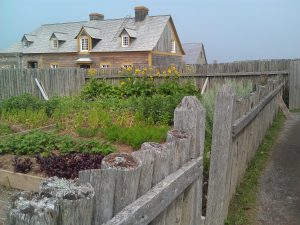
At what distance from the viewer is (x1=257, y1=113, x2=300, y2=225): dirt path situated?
12.2 feet

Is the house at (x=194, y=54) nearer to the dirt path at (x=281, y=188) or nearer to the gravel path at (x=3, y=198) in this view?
the dirt path at (x=281, y=188)

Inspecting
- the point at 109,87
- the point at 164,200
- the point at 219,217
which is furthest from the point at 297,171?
the point at 109,87

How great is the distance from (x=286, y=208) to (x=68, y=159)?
300cm

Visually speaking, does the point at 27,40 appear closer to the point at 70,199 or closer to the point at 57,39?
the point at 57,39

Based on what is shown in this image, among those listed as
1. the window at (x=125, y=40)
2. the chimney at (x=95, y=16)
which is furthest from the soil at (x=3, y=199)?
the chimney at (x=95, y=16)

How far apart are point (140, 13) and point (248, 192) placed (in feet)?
99.1

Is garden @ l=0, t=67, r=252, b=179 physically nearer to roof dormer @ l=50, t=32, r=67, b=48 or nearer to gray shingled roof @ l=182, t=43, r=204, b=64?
roof dormer @ l=50, t=32, r=67, b=48

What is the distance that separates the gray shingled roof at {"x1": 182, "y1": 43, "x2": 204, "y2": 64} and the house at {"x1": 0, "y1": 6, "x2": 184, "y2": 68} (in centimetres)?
976

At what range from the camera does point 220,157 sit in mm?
3049

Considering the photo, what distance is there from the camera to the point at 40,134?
20.3 feet

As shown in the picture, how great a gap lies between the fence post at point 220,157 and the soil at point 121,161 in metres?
1.68

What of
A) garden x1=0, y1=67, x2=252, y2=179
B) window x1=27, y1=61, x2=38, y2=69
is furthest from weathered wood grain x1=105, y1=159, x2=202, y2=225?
window x1=27, y1=61, x2=38, y2=69

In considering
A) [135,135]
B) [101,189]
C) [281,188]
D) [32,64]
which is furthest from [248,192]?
[32,64]

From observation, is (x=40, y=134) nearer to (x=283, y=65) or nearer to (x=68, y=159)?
(x=68, y=159)
